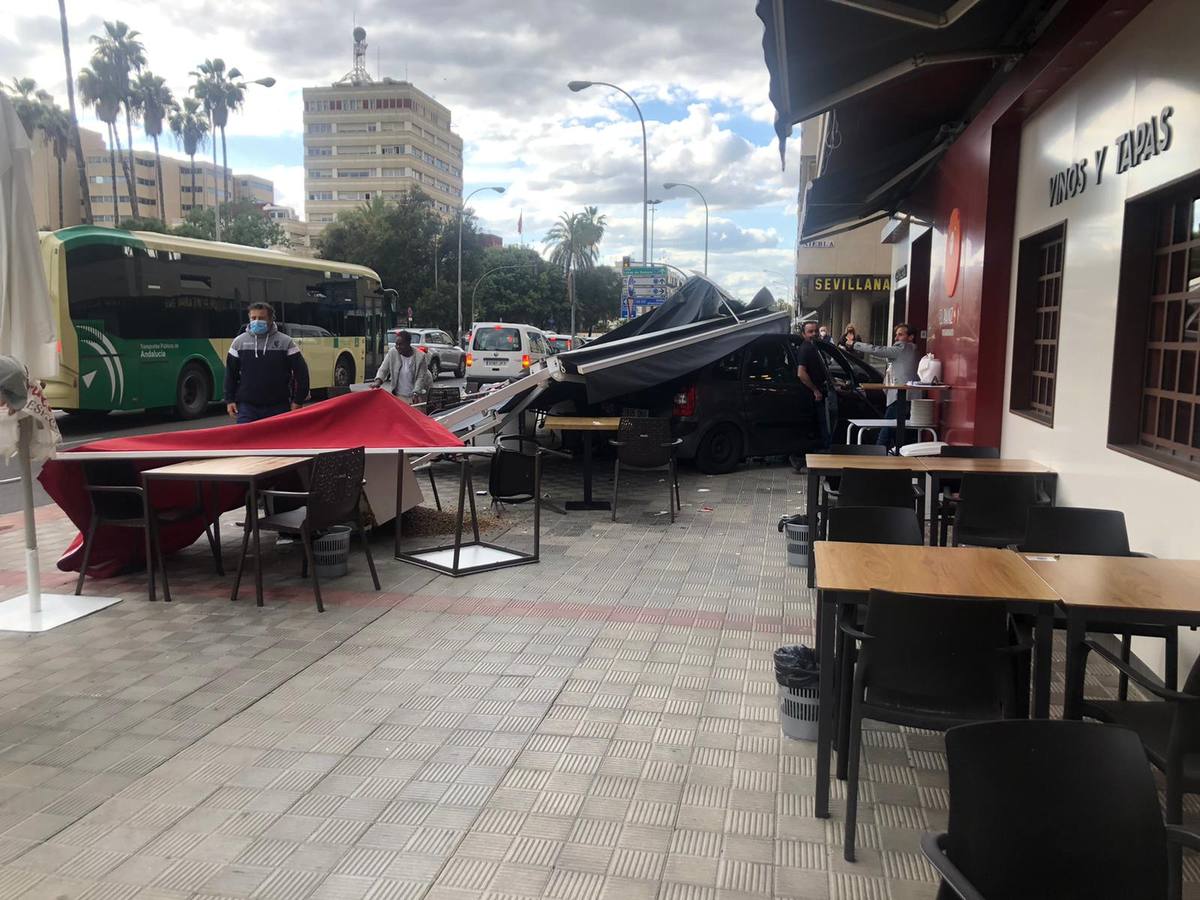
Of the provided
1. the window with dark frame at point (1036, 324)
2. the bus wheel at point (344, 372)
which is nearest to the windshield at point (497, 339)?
the bus wheel at point (344, 372)

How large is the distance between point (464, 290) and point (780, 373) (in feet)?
148

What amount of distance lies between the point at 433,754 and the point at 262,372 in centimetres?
570

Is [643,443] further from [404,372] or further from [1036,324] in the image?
[404,372]

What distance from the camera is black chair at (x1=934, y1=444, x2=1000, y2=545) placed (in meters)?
6.37

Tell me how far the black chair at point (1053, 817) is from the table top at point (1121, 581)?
1219mm

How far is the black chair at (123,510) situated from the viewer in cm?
592

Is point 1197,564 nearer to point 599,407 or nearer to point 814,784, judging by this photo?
point 814,784

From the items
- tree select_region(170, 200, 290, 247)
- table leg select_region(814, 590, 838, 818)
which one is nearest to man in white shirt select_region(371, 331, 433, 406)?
table leg select_region(814, 590, 838, 818)

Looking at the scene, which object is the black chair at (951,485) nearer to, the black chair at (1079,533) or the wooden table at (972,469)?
the wooden table at (972,469)

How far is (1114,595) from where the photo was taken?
3.14 metres

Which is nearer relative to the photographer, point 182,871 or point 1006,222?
point 182,871

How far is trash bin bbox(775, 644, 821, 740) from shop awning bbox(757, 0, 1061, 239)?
3459 millimetres

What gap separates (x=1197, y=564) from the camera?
11.8 ft

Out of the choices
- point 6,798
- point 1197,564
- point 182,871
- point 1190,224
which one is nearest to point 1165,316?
point 1190,224
